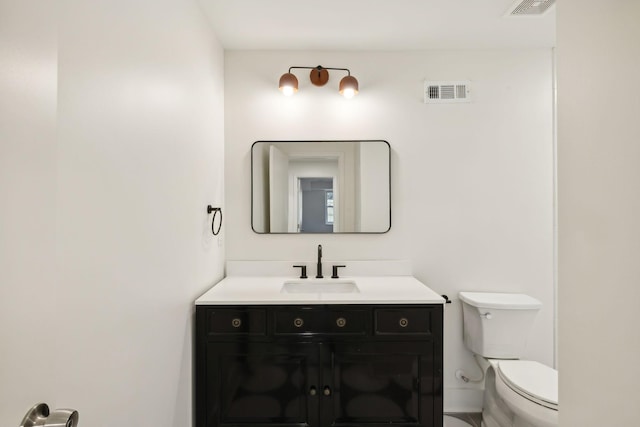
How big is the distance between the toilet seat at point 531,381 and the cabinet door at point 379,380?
1.30 feet

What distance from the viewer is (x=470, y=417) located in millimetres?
2303

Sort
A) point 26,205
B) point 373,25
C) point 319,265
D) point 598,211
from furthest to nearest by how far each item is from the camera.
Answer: point 319,265 < point 373,25 < point 598,211 < point 26,205

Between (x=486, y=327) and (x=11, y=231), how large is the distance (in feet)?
7.65

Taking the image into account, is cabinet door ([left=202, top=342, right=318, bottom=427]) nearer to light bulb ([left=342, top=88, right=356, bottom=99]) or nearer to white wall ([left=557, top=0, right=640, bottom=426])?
white wall ([left=557, top=0, right=640, bottom=426])

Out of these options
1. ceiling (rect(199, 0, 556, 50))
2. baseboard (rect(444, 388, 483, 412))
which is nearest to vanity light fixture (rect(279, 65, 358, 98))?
ceiling (rect(199, 0, 556, 50))

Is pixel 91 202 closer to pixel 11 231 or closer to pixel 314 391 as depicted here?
pixel 11 231

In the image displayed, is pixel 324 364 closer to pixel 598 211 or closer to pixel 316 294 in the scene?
Result: pixel 316 294

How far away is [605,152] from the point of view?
741 mm

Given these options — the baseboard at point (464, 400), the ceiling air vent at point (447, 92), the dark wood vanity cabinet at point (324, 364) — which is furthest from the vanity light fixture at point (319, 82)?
the baseboard at point (464, 400)

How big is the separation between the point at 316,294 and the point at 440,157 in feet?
4.17

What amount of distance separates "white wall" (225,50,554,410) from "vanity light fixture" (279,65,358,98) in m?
0.09

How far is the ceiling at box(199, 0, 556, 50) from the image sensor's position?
1.90 m

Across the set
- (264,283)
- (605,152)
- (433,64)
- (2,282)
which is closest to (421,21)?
(433,64)

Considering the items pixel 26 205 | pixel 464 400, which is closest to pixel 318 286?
pixel 464 400
